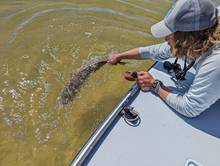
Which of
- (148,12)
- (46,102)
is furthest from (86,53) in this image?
(148,12)

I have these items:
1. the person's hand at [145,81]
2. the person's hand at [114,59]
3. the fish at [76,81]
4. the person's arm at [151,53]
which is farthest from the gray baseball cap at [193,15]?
the fish at [76,81]

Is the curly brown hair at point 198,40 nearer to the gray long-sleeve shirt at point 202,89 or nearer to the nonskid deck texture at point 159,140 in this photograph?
the gray long-sleeve shirt at point 202,89

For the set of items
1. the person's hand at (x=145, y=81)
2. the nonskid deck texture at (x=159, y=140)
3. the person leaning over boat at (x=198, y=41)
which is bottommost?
the nonskid deck texture at (x=159, y=140)

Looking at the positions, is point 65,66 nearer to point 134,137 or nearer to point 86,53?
point 86,53

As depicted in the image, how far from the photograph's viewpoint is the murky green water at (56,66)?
3.65 meters

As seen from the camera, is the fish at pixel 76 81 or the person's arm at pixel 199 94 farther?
the fish at pixel 76 81

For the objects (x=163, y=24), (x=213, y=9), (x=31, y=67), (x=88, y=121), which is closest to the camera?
(x=213, y=9)

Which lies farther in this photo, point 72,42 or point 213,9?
point 72,42

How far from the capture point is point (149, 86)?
2895mm

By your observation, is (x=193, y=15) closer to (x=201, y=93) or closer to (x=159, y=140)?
(x=201, y=93)

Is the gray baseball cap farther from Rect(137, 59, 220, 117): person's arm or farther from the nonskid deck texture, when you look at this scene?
the nonskid deck texture

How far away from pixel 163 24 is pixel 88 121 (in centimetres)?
187

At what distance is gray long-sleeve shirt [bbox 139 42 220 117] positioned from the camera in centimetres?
227

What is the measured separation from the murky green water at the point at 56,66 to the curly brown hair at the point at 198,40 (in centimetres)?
187
